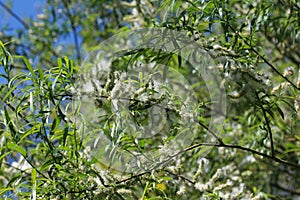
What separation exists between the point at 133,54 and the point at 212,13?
30 cm

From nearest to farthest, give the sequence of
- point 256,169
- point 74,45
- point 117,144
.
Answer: point 117,144
point 256,169
point 74,45

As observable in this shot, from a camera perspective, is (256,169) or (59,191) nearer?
(59,191)

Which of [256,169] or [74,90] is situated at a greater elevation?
[74,90]

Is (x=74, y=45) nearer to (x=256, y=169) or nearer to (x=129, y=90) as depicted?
(x=256, y=169)

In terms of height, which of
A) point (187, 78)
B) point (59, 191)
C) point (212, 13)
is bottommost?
point (59, 191)

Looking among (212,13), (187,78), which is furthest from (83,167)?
(187,78)

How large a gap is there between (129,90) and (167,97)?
0.10m

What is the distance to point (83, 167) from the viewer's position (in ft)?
5.19

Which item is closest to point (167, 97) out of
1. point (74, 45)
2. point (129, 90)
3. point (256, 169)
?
point (129, 90)

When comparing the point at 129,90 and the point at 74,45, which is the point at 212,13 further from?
the point at 74,45

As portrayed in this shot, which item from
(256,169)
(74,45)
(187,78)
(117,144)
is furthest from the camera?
(74,45)

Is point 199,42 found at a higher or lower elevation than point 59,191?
higher

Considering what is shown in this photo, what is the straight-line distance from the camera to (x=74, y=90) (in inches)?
62.7

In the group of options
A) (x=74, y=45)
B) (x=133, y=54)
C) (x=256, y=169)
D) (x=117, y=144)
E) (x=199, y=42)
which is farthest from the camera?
(x=74, y=45)
